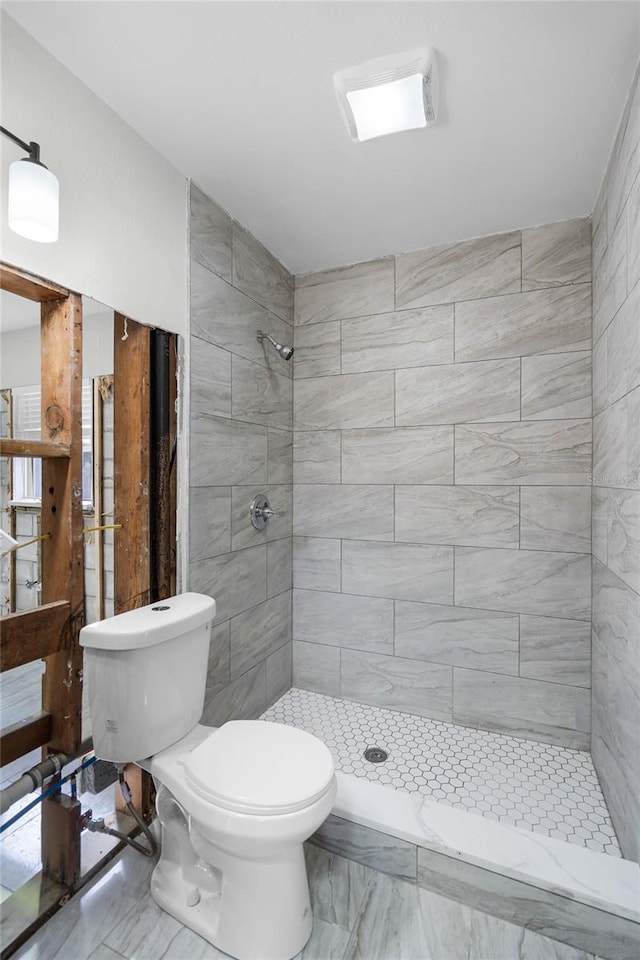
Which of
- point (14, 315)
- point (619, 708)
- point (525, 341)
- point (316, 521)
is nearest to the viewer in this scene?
point (14, 315)

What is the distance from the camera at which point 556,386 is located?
2.13 m

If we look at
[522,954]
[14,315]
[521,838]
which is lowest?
[522,954]

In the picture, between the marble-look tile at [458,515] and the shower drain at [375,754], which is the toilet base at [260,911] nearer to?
the shower drain at [375,754]

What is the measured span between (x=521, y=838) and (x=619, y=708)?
0.52 metres

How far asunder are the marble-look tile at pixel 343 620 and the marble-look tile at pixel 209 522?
75 centimetres

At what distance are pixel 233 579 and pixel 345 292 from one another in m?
1.60

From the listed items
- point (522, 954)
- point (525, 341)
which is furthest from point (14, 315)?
point (522, 954)

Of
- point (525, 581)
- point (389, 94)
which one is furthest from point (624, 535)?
point (389, 94)

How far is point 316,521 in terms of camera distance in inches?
103

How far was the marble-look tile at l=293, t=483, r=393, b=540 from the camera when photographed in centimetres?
245

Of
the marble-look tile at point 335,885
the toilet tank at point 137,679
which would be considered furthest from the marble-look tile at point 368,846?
the toilet tank at point 137,679

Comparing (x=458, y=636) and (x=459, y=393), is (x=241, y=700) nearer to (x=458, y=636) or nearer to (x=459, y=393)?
(x=458, y=636)

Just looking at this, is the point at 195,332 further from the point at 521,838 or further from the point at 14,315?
the point at 521,838

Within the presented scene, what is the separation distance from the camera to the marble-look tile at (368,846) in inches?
58.4
